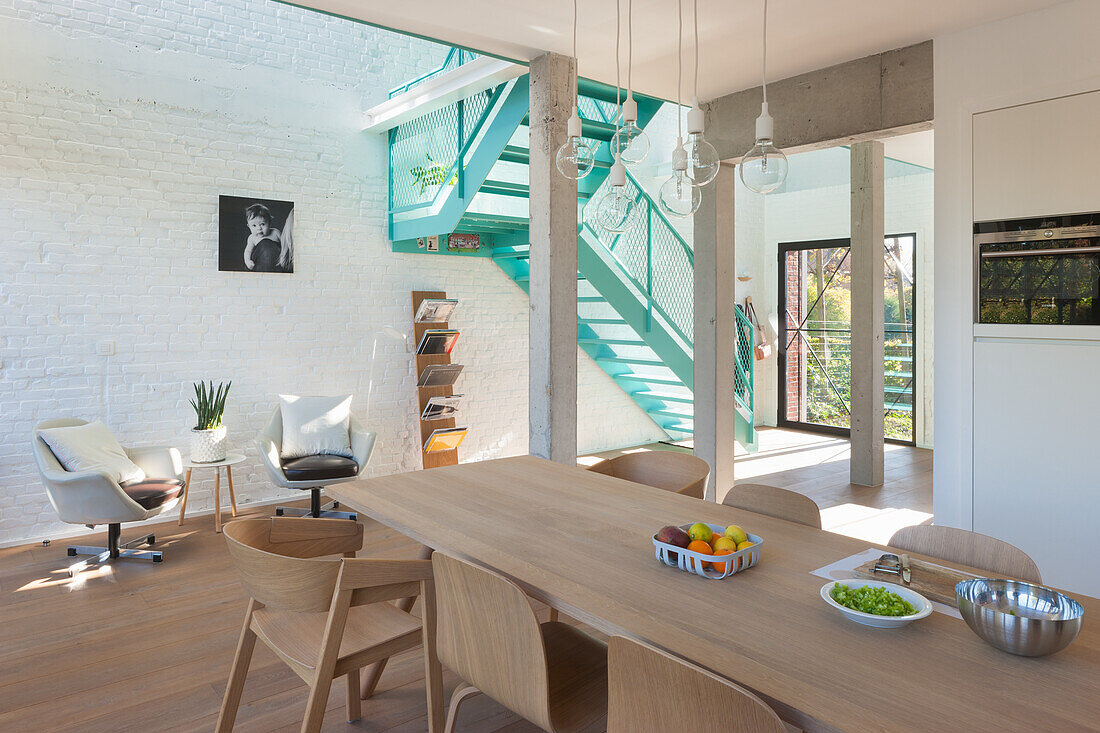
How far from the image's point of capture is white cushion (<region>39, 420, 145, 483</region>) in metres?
4.45

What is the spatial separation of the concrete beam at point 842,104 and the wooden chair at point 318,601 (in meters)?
3.72

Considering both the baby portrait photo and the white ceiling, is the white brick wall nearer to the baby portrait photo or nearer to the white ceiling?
the baby portrait photo

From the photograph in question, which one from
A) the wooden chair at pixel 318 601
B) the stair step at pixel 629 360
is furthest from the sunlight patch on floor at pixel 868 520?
the wooden chair at pixel 318 601

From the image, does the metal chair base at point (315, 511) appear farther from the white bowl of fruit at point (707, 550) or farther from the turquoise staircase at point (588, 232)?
the white bowl of fruit at point (707, 550)

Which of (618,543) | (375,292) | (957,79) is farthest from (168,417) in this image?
(957,79)

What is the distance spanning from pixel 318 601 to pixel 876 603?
58.0 inches

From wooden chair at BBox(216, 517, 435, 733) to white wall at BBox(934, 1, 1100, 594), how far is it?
3039 mm

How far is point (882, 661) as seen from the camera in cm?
143

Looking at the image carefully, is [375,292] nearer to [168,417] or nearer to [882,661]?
[168,417]

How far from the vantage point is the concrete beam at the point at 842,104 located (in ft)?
13.4

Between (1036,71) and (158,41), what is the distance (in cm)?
566

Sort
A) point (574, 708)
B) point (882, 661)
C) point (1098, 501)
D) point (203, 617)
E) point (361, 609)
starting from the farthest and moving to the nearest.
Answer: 1. point (203, 617)
2. point (1098, 501)
3. point (361, 609)
4. point (574, 708)
5. point (882, 661)

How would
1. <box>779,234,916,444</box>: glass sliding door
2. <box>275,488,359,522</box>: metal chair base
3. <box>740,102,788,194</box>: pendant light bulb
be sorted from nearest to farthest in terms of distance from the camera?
<box>740,102,788,194</box>: pendant light bulb, <box>275,488,359,522</box>: metal chair base, <box>779,234,916,444</box>: glass sliding door

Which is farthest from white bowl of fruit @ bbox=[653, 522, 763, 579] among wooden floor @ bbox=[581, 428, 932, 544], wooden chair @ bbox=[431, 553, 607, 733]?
wooden floor @ bbox=[581, 428, 932, 544]
